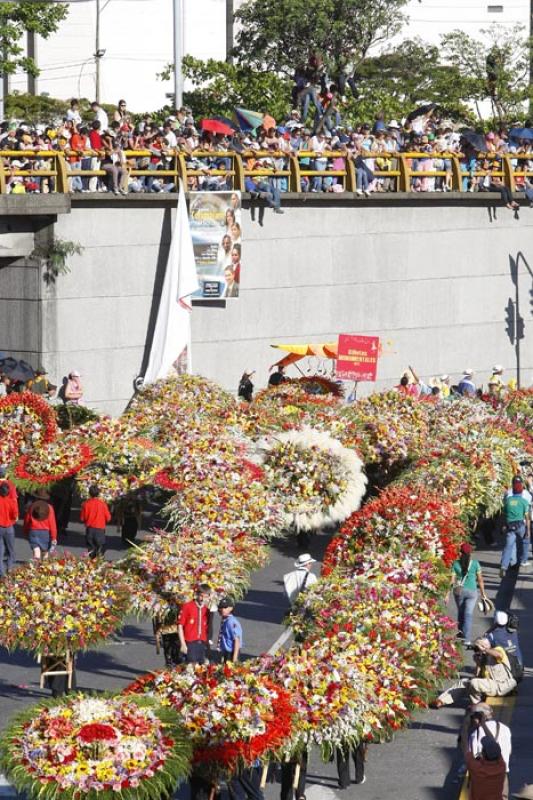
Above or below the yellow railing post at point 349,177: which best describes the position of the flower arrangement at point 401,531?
below

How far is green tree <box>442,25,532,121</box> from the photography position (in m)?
68.3

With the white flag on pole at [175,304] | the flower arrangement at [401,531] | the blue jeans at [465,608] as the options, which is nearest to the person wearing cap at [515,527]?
the flower arrangement at [401,531]

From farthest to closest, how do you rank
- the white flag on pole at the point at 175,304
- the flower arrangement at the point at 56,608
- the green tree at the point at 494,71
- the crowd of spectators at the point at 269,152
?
the green tree at the point at 494,71
the white flag on pole at the point at 175,304
the crowd of spectators at the point at 269,152
the flower arrangement at the point at 56,608

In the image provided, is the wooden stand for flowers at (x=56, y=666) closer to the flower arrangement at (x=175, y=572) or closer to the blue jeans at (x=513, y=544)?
the flower arrangement at (x=175, y=572)

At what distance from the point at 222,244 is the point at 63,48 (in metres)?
50.0

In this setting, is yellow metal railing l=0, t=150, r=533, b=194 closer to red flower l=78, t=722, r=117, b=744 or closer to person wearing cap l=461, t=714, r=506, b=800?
person wearing cap l=461, t=714, r=506, b=800

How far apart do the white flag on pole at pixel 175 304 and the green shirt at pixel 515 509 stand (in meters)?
10.3

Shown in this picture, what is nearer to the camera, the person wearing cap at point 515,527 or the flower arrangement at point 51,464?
the person wearing cap at point 515,527

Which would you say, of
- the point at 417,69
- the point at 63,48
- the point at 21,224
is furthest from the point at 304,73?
the point at 63,48

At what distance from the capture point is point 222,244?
34.0 meters

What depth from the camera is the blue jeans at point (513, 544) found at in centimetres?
2391

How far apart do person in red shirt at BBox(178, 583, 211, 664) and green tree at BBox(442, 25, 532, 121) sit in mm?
51778

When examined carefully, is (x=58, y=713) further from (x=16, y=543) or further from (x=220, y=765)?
(x=16, y=543)

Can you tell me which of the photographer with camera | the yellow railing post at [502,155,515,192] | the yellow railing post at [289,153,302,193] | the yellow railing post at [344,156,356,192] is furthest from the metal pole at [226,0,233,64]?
the photographer with camera
